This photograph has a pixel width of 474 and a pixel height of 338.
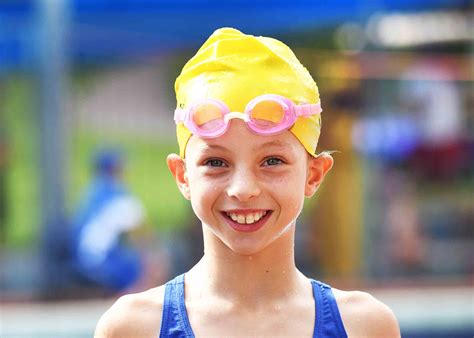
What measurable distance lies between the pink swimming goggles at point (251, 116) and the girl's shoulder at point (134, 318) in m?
0.46

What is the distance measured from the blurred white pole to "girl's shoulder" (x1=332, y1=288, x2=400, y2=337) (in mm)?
8722

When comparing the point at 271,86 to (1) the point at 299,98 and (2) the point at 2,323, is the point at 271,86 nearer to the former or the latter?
A: (1) the point at 299,98

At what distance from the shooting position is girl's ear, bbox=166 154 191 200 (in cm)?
322

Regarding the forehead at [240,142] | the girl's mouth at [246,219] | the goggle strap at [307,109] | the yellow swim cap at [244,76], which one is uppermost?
the yellow swim cap at [244,76]

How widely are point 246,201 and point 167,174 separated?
12.4 metres

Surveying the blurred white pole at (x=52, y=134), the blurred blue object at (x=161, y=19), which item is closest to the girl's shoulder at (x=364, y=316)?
the blurred white pole at (x=52, y=134)

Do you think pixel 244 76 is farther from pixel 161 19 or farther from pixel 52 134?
pixel 161 19

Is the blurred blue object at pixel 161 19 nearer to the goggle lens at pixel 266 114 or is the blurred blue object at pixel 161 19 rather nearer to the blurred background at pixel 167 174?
the blurred background at pixel 167 174

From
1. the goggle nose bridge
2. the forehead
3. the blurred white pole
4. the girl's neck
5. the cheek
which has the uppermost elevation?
the blurred white pole

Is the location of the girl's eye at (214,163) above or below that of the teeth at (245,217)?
above

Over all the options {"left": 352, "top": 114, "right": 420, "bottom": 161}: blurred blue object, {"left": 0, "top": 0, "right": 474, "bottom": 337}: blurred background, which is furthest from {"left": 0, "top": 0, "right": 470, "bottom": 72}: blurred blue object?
{"left": 352, "top": 114, "right": 420, "bottom": 161}: blurred blue object

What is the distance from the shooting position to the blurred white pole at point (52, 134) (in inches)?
467

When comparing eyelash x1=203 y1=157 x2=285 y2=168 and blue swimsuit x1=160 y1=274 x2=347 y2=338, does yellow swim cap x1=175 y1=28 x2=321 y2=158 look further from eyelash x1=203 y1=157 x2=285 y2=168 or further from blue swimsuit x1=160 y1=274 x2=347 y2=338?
blue swimsuit x1=160 y1=274 x2=347 y2=338

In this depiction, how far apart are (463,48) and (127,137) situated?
19.2 feet
